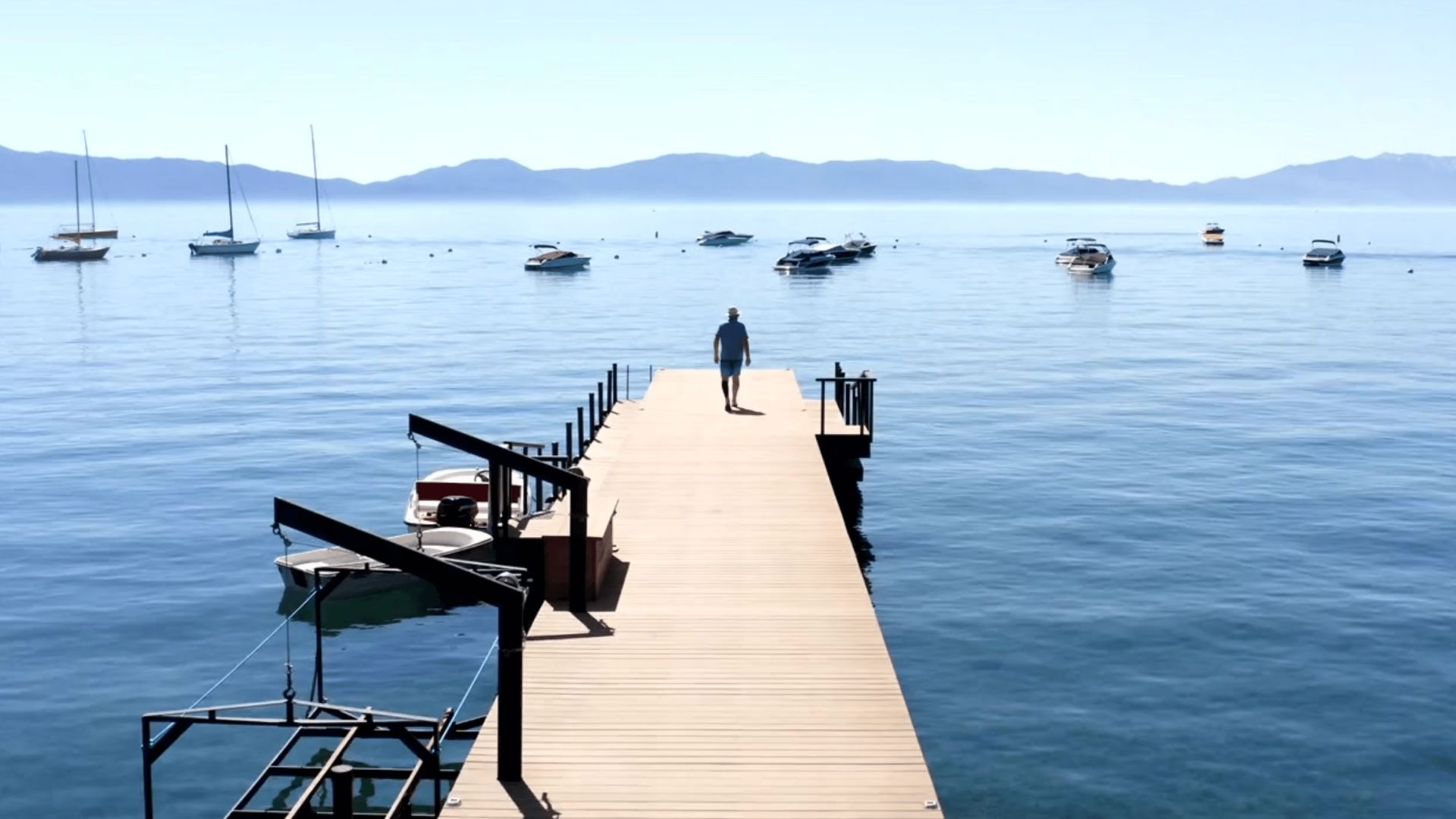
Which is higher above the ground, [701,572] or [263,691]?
[701,572]

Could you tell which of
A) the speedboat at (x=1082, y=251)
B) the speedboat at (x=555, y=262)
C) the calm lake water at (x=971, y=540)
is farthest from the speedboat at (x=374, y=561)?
the speedboat at (x=1082, y=251)

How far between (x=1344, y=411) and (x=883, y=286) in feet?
220

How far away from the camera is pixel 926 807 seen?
11633 mm

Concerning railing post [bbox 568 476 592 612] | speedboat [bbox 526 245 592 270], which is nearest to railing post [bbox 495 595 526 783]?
railing post [bbox 568 476 592 612]

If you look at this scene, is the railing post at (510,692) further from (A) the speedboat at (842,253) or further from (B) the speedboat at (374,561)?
(A) the speedboat at (842,253)

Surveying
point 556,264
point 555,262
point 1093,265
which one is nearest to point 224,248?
point 555,262

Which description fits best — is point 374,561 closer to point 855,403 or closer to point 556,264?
point 855,403

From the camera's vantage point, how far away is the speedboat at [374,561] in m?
25.4

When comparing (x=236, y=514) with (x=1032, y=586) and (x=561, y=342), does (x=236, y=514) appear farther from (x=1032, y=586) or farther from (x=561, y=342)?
(x=561, y=342)

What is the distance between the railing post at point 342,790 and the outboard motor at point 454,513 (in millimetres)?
13785

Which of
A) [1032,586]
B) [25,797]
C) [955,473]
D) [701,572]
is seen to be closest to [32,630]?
[25,797]

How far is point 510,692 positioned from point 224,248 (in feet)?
543

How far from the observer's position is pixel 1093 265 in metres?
125

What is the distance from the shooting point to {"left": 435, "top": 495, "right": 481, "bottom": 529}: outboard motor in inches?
1062
